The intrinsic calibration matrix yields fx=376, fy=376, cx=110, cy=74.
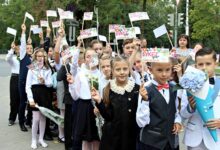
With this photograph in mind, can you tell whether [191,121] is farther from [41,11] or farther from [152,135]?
[41,11]

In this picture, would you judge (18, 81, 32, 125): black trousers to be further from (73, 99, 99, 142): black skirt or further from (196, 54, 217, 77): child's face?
(196, 54, 217, 77): child's face

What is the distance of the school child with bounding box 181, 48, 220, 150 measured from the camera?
3711 millimetres

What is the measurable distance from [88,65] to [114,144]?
1.41 m

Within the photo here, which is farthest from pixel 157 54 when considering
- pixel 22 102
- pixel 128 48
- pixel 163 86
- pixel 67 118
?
pixel 22 102

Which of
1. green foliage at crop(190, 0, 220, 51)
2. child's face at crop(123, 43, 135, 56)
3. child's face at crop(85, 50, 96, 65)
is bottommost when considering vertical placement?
child's face at crop(85, 50, 96, 65)

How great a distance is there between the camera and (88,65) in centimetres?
541

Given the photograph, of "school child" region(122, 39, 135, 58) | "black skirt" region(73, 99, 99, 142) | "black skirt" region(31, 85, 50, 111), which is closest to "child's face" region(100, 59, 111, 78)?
"black skirt" region(73, 99, 99, 142)

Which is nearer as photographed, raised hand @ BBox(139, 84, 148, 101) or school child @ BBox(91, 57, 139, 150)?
raised hand @ BBox(139, 84, 148, 101)

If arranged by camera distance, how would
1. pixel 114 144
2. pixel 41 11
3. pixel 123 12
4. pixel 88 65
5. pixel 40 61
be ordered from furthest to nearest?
pixel 123 12 < pixel 41 11 < pixel 40 61 < pixel 88 65 < pixel 114 144

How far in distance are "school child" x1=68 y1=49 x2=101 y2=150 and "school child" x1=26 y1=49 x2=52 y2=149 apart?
5.29 ft

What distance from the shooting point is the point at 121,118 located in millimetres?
4352

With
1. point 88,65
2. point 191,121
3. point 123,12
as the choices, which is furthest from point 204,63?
point 123,12

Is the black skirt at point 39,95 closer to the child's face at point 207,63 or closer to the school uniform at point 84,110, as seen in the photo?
the school uniform at point 84,110

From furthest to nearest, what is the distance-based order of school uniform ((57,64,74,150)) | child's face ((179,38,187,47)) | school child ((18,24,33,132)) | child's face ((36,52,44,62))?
school child ((18,24,33,132)) < child's face ((179,38,187,47)) < child's face ((36,52,44,62)) < school uniform ((57,64,74,150))
